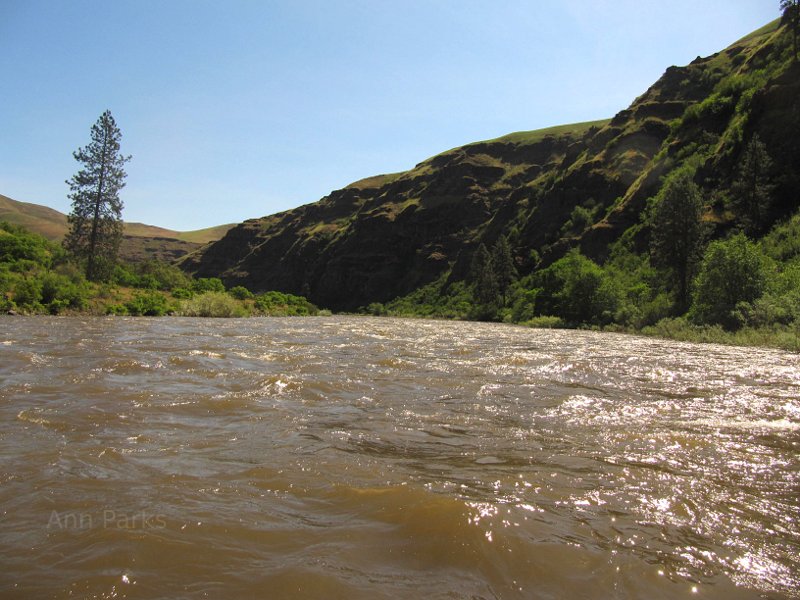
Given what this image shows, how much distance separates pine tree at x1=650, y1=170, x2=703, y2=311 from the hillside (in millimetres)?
9618

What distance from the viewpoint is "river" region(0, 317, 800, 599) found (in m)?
3.05

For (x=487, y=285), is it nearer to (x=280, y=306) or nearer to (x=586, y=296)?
(x=586, y=296)

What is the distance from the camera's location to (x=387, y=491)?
4457 mm

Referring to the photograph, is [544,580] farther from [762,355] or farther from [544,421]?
[762,355]

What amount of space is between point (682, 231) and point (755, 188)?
1150cm

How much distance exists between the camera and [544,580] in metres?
3.09

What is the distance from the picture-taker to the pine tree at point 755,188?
42875 mm

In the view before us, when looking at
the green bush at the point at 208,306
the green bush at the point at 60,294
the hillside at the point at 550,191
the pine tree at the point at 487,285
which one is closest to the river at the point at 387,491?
the green bush at the point at 60,294

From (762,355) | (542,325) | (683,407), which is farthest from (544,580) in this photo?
(542,325)

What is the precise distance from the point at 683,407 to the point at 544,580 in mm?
6916

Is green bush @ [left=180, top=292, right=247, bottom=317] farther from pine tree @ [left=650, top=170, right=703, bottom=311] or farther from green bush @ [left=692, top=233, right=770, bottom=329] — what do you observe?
pine tree @ [left=650, top=170, right=703, bottom=311]

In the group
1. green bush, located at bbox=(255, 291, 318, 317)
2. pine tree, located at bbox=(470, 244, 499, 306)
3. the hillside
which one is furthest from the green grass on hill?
green bush, located at bbox=(255, 291, 318, 317)

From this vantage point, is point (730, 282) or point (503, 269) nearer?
point (730, 282)

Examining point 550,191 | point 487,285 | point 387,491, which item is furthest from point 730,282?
point 550,191
